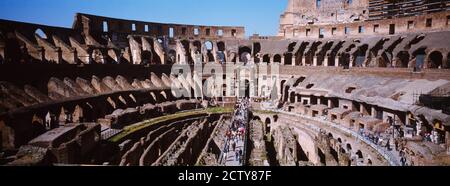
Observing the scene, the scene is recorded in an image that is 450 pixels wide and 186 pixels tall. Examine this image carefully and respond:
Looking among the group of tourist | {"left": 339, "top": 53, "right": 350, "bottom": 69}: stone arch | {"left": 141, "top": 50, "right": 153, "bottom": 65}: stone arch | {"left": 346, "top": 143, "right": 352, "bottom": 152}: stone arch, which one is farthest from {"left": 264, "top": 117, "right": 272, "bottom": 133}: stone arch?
{"left": 141, "top": 50, "right": 153, "bottom": 65}: stone arch

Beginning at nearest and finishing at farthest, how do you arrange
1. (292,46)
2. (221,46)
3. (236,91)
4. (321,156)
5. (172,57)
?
(321,156), (236,91), (292,46), (172,57), (221,46)

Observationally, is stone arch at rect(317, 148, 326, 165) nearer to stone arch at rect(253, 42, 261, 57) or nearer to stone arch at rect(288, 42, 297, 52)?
stone arch at rect(288, 42, 297, 52)

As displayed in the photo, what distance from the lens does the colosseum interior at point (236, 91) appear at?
725 inches

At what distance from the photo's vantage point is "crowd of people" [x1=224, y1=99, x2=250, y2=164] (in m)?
18.8

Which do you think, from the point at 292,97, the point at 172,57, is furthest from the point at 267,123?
the point at 172,57

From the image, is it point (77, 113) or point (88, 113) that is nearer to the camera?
point (77, 113)

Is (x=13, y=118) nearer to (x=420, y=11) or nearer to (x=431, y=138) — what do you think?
(x=431, y=138)

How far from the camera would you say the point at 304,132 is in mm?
25109

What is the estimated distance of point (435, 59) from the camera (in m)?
30.2

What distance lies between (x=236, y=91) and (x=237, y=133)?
1787cm

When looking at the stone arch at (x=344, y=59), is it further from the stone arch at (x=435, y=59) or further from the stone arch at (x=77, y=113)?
the stone arch at (x=77, y=113)

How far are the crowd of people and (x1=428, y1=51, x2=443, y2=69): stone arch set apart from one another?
55.3 ft

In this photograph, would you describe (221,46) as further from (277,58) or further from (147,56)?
(147,56)
